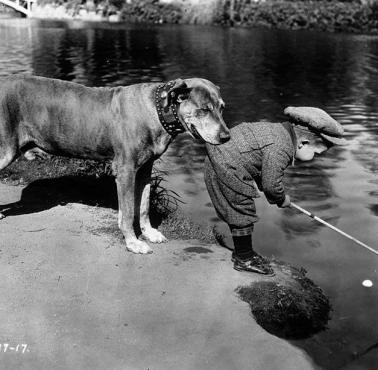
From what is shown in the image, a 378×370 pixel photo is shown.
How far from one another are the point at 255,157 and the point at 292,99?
13580mm

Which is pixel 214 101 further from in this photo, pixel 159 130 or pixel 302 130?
pixel 302 130

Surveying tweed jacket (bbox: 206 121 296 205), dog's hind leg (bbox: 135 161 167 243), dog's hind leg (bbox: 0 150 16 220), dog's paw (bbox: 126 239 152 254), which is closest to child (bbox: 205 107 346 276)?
tweed jacket (bbox: 206 121 296 205)

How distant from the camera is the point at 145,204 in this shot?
21.5 ft

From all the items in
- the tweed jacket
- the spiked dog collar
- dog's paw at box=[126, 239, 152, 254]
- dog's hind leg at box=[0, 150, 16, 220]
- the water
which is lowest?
the water

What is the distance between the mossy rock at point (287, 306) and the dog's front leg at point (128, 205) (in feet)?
4.37

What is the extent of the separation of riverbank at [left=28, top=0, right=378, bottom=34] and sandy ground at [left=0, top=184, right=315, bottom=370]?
45220mm

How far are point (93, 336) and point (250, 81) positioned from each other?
19.5 metres

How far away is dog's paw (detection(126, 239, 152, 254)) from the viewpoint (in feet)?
20.0

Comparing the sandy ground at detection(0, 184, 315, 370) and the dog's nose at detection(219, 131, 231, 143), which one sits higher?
the dog's nose at detection(219, 131, 231, 143)

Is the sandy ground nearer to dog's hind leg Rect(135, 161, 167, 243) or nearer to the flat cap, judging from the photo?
dog's hind leg Rect(135, 161, 167, 243)

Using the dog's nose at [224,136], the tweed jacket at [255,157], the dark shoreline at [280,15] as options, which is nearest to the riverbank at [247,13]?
the dark shoreline at [280,15]

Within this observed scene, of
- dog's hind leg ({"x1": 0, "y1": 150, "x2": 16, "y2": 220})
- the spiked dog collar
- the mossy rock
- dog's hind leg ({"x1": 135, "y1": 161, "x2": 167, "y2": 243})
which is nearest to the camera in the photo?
the mossy rock

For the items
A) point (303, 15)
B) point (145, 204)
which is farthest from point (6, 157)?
point (303, 15)

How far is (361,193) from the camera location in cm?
967
